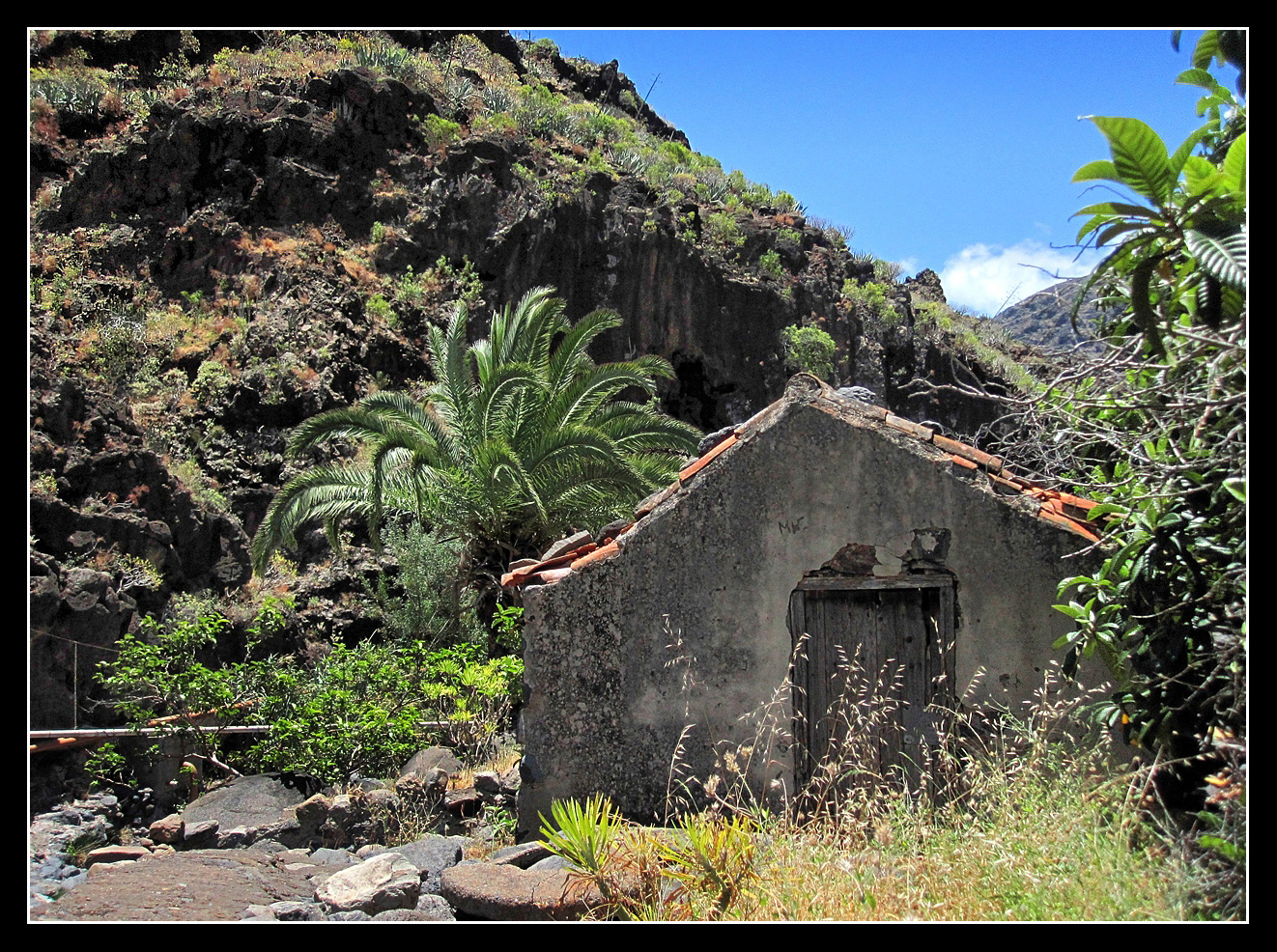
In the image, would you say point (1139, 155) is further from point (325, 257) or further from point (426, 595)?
point (325, 257)

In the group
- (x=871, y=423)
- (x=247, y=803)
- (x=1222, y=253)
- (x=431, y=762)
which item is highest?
(x=1222, y=253)

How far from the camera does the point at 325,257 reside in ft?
80.7

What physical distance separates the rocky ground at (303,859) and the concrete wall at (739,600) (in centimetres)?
99

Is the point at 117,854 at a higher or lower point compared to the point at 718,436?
lower

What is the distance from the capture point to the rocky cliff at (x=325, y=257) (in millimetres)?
21172

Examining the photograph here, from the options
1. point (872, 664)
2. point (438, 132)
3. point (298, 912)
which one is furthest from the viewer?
point (438, 132)

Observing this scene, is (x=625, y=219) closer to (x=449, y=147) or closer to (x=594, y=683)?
(x=449, y=147)

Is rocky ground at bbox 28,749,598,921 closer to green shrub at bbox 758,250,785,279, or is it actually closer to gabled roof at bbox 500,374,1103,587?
gabled roof at bbox 500,374,1103,587

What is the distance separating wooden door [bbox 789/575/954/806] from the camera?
718cm

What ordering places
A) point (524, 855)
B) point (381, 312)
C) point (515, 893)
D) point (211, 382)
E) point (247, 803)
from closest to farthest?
point (515, 893), point (524, 855), point (247, 803), point (211, 382), point (381, 312)

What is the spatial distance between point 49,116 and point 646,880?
30272 millimetres

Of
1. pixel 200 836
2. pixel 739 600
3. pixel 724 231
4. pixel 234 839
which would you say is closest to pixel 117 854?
pixel 200 836

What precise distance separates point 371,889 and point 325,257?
2124 centimetres

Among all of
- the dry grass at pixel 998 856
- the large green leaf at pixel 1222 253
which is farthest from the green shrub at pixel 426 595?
the large green leaf at pixel 1222 253
